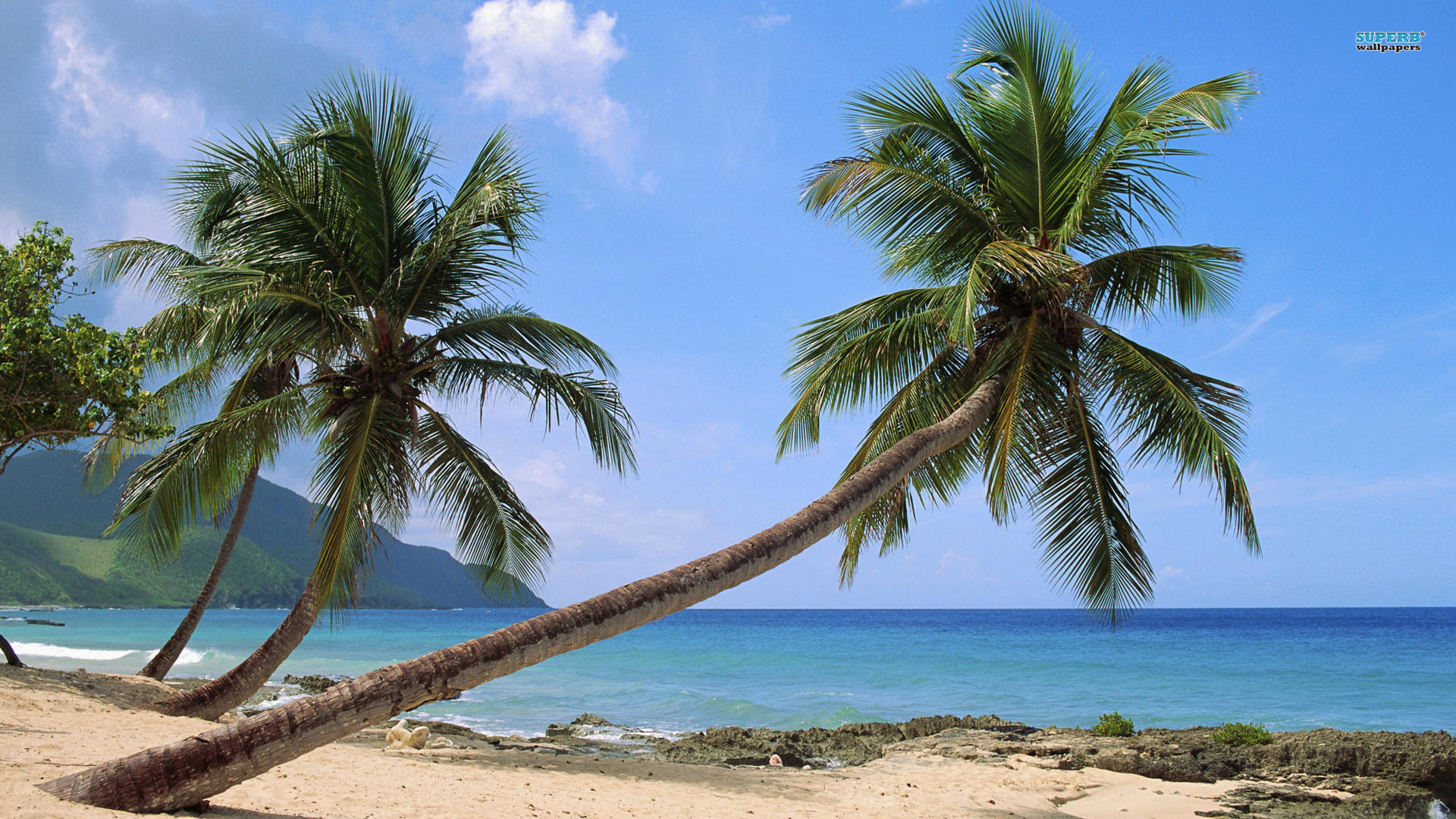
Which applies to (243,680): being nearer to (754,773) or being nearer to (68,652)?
(754,773)

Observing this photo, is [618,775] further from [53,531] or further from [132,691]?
[53,531]

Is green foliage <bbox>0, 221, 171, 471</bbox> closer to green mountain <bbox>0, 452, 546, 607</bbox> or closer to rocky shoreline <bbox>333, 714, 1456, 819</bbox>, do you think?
rocky shoreline <bbox>333, 714, 1456, 819</bbox>

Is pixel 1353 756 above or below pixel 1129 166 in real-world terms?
below

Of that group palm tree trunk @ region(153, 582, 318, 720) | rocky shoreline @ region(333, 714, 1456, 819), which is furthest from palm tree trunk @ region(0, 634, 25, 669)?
rocky shoreline @ region(333, 714, 1456, 819)

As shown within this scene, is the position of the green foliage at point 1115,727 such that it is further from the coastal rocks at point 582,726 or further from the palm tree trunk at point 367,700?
the palm tree trunk at point 367,700

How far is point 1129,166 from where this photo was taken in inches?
306

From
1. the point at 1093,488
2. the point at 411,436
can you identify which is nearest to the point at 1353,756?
the point at 1093,488

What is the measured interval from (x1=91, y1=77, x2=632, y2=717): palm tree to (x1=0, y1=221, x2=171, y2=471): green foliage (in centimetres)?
74

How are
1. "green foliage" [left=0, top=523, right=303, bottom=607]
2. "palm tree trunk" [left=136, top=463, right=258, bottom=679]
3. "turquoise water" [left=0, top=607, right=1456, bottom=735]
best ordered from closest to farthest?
1. "palm tree trunk" [left=136, top=463, right=258, bottom=679]
2. "turquoise water" [left=0, top=607, right=1456, bottom=735]
3. "green foliage" [left=0, top=523, right=303, bottom=607]

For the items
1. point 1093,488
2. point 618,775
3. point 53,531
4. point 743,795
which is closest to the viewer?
point 743,795

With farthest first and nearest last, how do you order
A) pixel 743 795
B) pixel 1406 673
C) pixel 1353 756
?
1. pixel 1406 673
2. pixel 1353 756
3. pixel 743 795

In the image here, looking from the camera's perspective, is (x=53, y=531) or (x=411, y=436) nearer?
(x=411, y=436)

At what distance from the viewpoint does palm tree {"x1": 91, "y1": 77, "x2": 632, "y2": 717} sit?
25.8 feet

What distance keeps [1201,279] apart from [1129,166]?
1.44 metres
